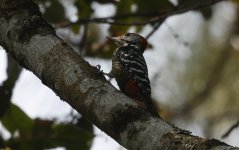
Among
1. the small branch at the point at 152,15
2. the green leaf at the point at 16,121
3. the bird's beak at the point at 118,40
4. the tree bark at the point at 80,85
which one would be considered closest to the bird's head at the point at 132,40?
the bird's beak at the point at 118,40

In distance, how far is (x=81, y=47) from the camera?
530cm

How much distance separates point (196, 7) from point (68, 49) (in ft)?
7.46

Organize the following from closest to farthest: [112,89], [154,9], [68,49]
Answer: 1. [112,89]
2. [68,49]
3. [154,9]

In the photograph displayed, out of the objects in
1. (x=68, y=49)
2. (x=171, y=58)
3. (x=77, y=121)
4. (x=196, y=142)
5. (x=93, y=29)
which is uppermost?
(x=171, y=58)

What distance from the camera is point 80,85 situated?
2.30 meters

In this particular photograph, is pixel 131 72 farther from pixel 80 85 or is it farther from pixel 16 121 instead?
pixel 80 85

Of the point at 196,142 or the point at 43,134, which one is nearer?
the point at 196,142

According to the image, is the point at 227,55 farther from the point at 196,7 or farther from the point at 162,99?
the point at 196,7

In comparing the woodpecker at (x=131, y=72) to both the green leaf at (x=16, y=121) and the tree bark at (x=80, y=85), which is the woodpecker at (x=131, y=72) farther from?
the tree bark at (x=80, y=85)

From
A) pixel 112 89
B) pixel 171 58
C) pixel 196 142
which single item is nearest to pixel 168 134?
pixel 196 142

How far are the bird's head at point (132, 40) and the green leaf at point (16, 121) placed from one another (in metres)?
1.27

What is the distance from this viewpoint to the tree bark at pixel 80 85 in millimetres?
1938

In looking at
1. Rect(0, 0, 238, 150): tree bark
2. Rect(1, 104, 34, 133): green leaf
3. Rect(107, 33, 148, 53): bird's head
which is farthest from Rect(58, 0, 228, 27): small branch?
Rect(0, 0, 238, 150): tree bark

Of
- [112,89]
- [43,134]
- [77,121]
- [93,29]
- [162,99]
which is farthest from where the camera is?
[162,99]
